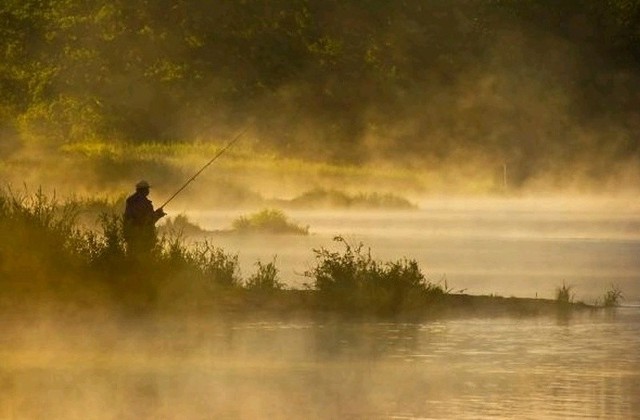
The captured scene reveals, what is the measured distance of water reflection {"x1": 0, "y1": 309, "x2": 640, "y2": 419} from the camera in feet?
49.8

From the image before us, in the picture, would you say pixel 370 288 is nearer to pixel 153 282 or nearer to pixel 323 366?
pixel 153 282

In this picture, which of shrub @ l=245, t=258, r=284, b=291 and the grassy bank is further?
shrub @ l=245, t=258, r=284, b=291

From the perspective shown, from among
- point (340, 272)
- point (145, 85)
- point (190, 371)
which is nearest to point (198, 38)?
point (145, 85)

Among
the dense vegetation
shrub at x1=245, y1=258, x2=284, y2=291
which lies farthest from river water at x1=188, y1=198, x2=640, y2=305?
the dense vegetation

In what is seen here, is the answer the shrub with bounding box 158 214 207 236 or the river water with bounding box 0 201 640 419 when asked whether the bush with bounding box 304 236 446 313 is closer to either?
the river water with bounding box 0 201 640 419

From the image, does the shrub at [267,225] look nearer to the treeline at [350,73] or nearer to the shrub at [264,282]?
the shrub at [264,282]

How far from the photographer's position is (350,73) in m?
85.1

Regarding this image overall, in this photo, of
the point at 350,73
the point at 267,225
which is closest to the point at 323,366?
the point at 267,225

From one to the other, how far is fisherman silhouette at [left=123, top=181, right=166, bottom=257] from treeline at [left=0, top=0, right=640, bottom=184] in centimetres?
5314

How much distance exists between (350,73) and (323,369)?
67.5 metres

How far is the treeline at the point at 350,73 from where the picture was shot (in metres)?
79.8

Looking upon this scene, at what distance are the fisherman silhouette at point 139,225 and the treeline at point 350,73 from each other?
2092 inches

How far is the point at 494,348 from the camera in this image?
783 inches

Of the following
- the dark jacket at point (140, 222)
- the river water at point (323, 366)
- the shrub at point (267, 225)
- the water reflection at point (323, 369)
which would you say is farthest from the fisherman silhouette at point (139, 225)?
the shrub at point (267, 225)
